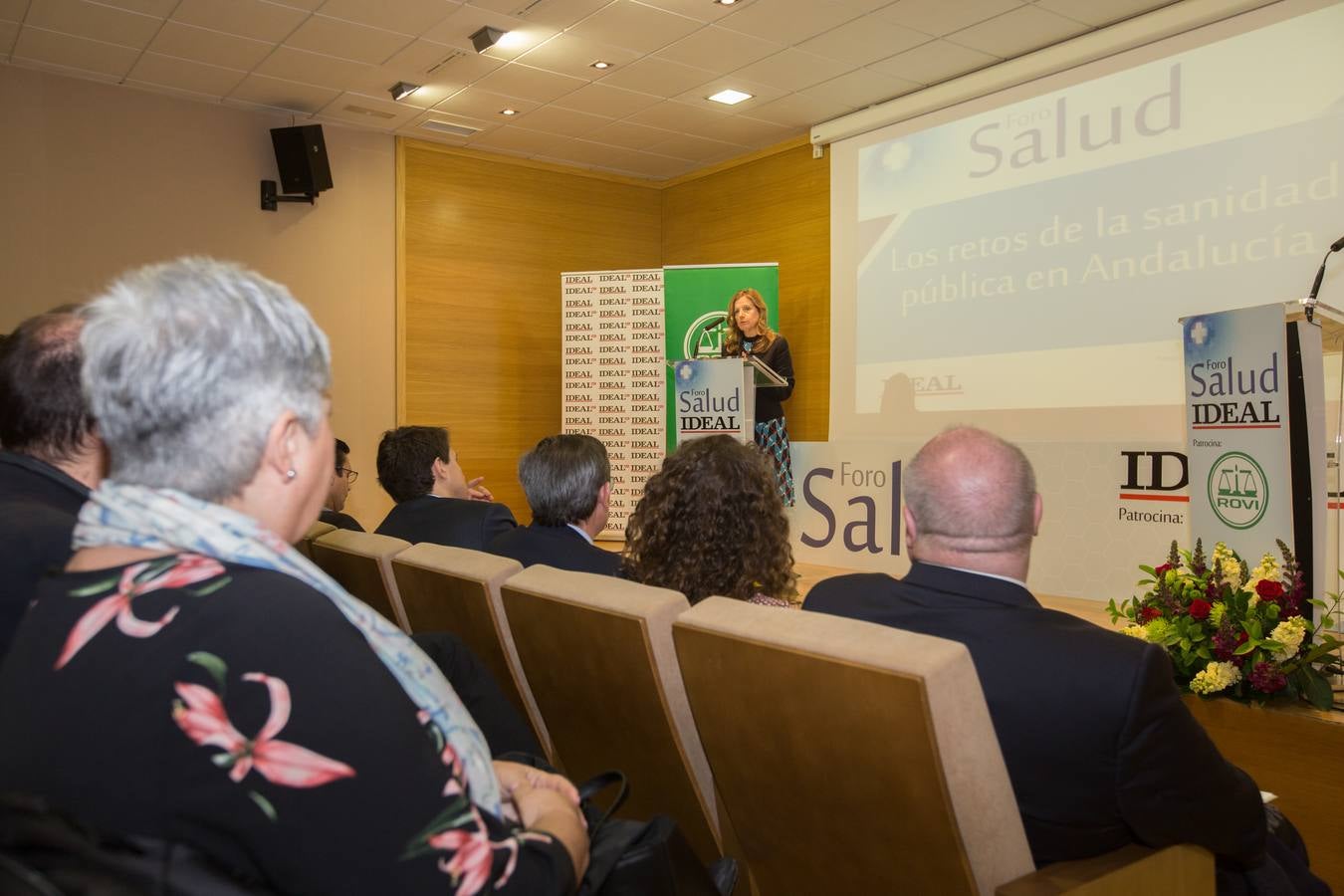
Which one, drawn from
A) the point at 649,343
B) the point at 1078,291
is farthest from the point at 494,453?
the point at 1078,291

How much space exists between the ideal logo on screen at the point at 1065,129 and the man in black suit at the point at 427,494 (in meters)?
4.22

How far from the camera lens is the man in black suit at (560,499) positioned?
271cm

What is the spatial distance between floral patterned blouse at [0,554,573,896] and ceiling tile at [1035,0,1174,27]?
18.5 ft

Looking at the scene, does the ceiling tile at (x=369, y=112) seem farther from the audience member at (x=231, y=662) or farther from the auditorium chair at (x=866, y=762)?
the audience member at (x=231, y=662)

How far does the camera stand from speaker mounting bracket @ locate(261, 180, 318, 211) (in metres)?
7.12

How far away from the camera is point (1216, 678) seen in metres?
2.49

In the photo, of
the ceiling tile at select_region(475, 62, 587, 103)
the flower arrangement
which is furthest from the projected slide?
the flower arrangement

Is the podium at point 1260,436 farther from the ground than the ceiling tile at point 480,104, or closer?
closer

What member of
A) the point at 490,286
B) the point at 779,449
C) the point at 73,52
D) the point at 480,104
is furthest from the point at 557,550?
the point at 490,286

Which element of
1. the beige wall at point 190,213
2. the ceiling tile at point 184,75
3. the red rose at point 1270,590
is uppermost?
the ceiling tile at point 184,75

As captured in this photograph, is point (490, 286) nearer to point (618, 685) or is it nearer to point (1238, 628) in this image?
point (1238, 628)

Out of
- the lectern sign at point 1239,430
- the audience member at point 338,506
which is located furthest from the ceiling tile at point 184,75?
the lectern sign at point 1239,430

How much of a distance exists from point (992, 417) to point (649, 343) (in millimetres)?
2660

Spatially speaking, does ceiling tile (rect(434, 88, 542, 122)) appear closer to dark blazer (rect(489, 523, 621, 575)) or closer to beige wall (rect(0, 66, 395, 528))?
beige wall (rect(0, 66, 395, 528))
